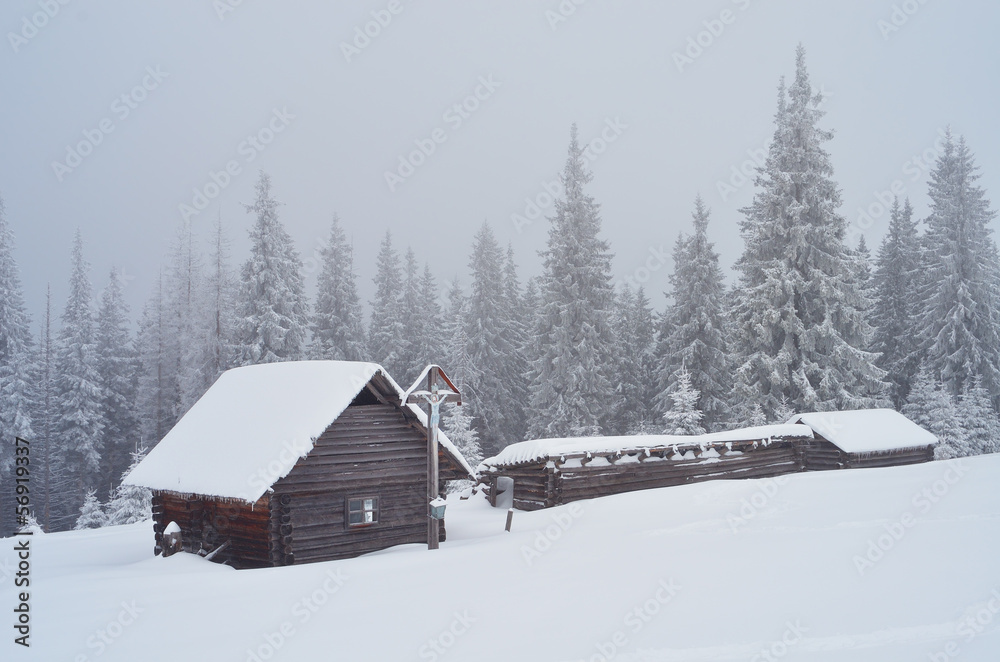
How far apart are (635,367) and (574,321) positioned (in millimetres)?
7270

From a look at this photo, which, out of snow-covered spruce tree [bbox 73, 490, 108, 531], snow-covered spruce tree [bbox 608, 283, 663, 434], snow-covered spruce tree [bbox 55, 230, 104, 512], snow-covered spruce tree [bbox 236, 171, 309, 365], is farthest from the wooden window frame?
snow-covered spruce tree [bbox 55, 230, 104, 512]

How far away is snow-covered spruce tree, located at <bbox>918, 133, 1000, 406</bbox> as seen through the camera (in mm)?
33031

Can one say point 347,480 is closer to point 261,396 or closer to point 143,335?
point 261,396

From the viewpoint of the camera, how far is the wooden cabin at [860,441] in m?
24.0

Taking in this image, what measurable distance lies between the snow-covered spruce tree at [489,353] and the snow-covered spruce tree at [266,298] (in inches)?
475

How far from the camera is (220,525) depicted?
16391 mm

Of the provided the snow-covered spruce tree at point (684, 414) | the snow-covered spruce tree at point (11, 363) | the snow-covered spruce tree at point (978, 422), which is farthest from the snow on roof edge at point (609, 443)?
the snow-covered spruce tree at point (11, 363)

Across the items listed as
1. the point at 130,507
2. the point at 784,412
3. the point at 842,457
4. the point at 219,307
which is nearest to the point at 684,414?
the point at 784,412

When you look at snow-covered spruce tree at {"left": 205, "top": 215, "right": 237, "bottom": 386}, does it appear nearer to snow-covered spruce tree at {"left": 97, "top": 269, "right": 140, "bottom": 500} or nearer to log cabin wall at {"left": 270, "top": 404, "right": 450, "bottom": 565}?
snow-covered spruce tree at {"left": 97, "top": 269, "right": 140, "bottom": 500}

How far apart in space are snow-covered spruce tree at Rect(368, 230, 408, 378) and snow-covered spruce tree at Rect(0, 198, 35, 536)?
21809mm

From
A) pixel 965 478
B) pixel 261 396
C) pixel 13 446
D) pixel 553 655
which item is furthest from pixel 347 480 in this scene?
pixel 13 446

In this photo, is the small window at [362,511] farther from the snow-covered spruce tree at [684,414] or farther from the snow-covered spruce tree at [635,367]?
the snow-covered spruce tree at [635,367]

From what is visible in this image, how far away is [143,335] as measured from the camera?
149 ft

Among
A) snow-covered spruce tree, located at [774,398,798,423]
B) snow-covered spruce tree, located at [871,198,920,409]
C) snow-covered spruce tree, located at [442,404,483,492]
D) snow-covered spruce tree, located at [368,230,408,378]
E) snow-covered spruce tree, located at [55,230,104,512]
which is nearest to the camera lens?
snow-covered spruce tree, located at [774,398,798,423]
